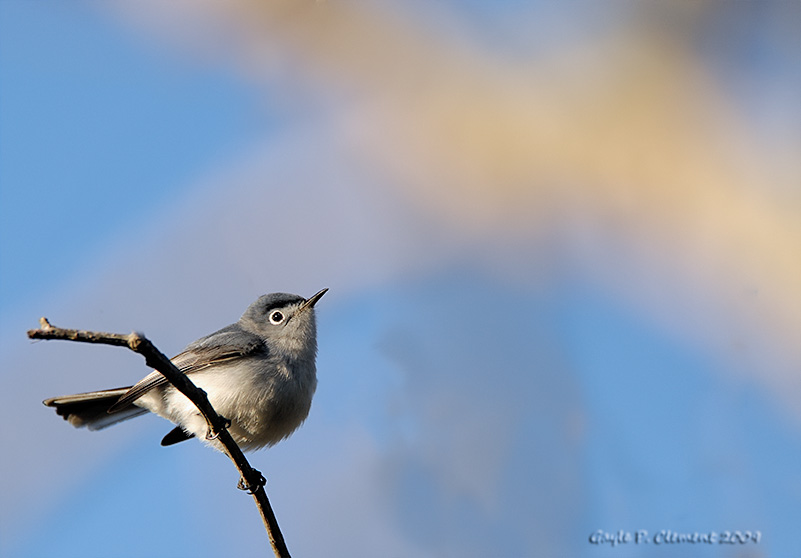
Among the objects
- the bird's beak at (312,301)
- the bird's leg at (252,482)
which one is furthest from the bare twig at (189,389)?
the bird's beak at (312,301)

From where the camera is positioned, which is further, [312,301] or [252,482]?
[312,301]

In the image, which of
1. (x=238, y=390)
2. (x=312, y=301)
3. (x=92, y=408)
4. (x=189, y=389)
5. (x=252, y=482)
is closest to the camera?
(x=189, y=389)

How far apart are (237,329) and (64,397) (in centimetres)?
105

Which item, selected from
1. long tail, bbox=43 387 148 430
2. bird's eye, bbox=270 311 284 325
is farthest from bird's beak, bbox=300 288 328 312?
long tail, bbox=43 387 148 430

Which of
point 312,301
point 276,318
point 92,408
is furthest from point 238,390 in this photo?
point 92,408

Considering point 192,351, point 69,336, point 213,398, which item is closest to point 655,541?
point 213,398

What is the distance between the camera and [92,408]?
4445 mm

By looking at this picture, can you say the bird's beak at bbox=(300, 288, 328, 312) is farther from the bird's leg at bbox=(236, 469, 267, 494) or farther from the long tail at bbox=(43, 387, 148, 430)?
the bird's leg at bbox=(236, 469, 267, 494)

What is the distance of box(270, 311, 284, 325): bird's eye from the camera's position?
187 inches

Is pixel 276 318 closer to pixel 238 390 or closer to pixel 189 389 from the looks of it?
pixel 238 390

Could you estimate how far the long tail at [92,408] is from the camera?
14.3ft

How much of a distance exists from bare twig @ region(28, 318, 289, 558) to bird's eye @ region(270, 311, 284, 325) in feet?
4.49

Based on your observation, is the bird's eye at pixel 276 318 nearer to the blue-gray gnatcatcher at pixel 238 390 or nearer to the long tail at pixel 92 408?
the blue-gray gnatcatcher at pixel 238 390

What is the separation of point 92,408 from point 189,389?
204 cm
